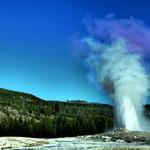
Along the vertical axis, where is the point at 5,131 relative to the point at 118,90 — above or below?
below

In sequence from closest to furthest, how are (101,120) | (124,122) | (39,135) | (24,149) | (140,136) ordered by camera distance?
(24,149)
(140,136)
(124,122)
(39,135)
(101,120)

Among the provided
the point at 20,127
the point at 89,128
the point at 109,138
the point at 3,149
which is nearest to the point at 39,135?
the point at 20,127

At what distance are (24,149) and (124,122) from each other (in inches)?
2334

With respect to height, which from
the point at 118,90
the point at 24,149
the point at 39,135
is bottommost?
the point at 24,149

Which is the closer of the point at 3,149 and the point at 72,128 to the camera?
the point at 3,149

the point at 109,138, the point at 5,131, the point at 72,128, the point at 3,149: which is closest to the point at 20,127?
the point at 5,131

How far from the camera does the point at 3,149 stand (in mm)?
80812

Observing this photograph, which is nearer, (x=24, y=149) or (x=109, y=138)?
(x=24, y=149)

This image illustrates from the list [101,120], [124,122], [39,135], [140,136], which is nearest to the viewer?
[140,136]

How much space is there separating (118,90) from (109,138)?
127ft

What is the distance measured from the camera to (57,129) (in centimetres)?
15750

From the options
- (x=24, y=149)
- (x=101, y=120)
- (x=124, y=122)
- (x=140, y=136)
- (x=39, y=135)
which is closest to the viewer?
(x=24, y=149)

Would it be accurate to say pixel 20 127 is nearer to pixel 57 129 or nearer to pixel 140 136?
pixel 57 129

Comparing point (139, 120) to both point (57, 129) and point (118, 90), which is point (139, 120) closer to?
point (118, 90)
